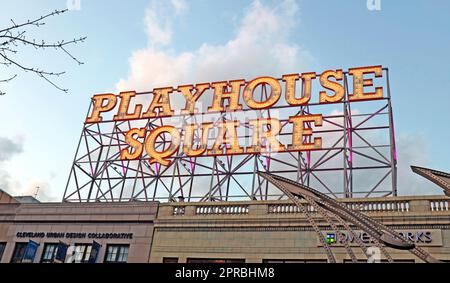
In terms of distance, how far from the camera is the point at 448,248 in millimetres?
20844

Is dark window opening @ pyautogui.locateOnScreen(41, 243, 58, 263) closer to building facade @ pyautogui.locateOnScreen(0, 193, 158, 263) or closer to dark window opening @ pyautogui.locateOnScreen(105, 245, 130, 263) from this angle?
building facade @ pyautogui.locateOnScreen(0, 193, 158, 263)

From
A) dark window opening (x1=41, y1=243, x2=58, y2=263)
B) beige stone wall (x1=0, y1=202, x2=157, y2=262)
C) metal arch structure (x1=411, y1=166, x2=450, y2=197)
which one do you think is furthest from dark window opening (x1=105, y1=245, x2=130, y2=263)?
metal arch structure (x1=411, y1=166, x2=450, y2=197)

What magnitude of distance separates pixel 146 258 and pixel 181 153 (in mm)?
10324

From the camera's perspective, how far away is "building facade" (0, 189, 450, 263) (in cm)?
2212

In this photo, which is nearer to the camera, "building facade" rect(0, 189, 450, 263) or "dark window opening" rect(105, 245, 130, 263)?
"building facade" rect(0, 189, 450, 263)

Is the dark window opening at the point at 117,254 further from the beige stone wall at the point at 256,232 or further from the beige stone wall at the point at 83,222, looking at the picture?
the beige stone wall at the point at 256,232

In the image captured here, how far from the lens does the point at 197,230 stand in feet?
84.9

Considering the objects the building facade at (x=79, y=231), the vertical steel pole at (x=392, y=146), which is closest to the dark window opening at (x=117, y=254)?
the building facade at (x=79, y=231)

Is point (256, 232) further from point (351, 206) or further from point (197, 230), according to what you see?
point (351, 206)

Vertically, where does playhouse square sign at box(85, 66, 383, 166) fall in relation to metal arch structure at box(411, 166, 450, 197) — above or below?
above

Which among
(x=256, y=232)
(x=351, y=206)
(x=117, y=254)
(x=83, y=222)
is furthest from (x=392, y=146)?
(x=83, y=222)

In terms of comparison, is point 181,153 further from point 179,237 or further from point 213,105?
point 179,237

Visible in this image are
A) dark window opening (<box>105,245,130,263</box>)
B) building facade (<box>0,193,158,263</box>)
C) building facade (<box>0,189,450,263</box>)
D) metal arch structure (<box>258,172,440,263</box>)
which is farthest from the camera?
building facade (<box>0,193,158,263</box>)
